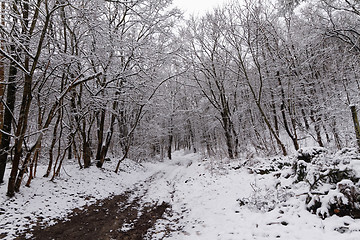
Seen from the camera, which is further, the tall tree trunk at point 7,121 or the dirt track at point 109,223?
the tall tree trunk at point 7,121

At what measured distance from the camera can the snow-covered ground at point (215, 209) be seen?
3297mm

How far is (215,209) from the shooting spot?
16.6 ft

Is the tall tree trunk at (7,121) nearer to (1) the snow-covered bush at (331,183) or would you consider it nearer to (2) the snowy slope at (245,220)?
(2) the snowy slope at (245,220)

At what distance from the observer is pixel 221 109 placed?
13586 mm

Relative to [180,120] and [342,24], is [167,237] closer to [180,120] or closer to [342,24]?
[342,24]

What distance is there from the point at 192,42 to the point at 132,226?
12.6 m

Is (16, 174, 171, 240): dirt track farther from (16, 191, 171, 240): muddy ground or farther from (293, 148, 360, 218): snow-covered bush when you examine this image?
(293, 148, 360, 218): snow-covered bush

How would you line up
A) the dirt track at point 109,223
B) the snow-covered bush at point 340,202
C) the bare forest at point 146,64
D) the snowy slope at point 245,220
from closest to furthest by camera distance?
the snowy slope at point 245,220 < the snow-covered bush at point 340,202 < the dirt track at point 109,223 < the bare forest at point 146,64

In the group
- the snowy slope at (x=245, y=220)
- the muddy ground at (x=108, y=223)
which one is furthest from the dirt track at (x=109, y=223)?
the snowy slope at (x=245, y=220)

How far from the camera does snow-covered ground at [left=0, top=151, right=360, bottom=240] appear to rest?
10.8ft

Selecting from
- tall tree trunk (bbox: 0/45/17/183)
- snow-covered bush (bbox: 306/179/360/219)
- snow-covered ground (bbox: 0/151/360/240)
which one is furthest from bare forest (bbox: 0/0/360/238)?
snow-covered bush (bbox: 306/179/360/219)

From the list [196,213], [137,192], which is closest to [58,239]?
[196,213]

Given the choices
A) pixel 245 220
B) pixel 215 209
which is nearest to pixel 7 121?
pixel 215 209

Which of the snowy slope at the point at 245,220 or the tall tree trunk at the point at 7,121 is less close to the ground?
the tall tree trunk at the point at 7,121
